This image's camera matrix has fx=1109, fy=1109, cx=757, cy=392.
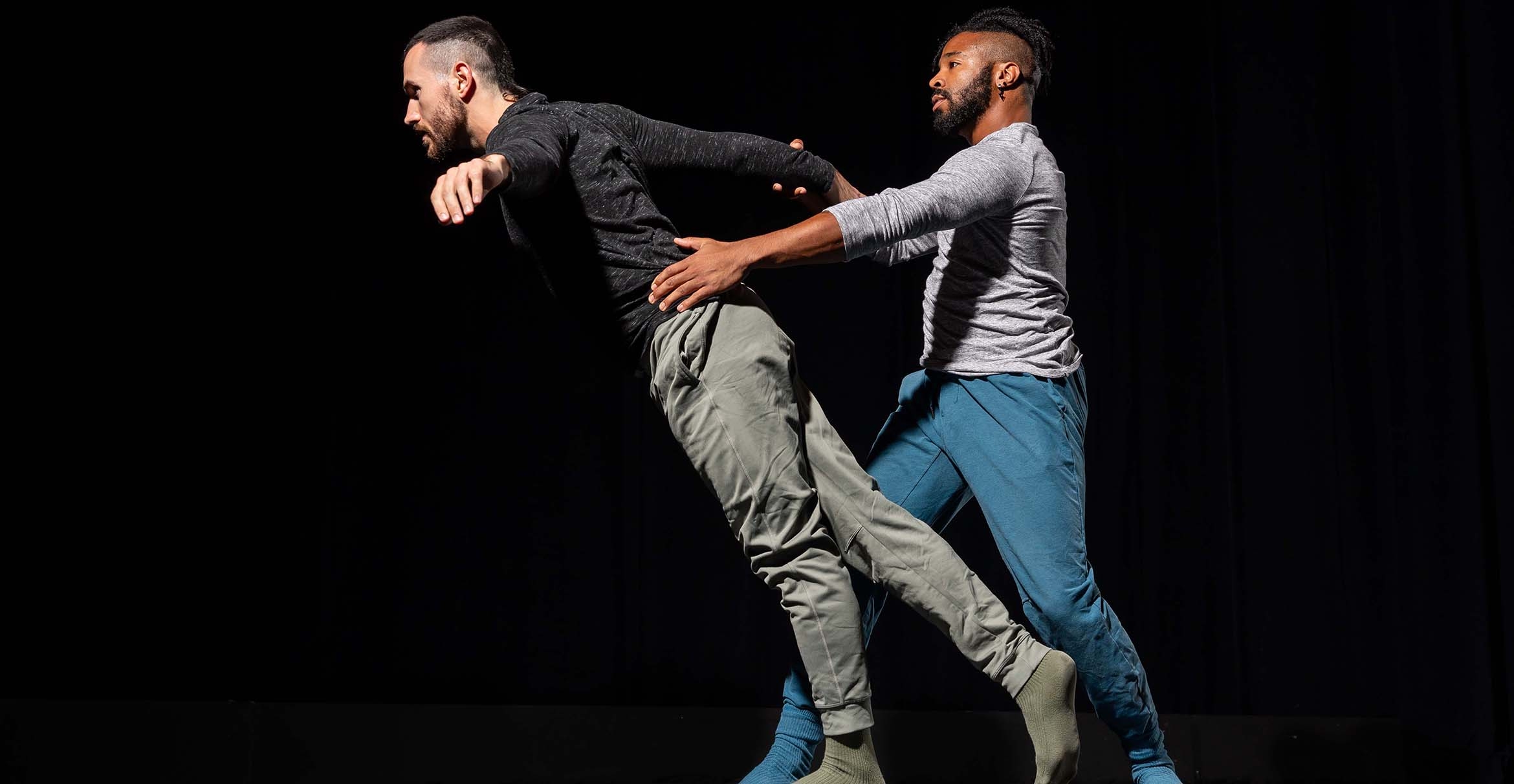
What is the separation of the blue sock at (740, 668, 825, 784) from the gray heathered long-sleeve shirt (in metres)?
0.61

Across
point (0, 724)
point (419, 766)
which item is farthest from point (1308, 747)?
point (0, 724)

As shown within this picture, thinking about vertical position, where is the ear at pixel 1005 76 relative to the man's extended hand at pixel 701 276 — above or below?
above

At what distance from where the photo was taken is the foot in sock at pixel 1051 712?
1.53 meters

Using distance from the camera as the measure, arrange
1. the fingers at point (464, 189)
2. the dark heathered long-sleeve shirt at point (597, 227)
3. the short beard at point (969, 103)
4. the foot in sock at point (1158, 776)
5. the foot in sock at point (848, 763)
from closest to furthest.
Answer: the fingers at point (464, 189) → the foot in sock at point (848, 763) → the dark heathered long-sleeve shirt at point (597, 227) → the foot in sock at point (1158, 776) → the short beard at point (969, 103)

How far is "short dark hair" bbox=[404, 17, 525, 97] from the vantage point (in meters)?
1.85

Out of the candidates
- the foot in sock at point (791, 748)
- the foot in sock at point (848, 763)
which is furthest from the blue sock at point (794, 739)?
the foot in sock at point (848, 763)

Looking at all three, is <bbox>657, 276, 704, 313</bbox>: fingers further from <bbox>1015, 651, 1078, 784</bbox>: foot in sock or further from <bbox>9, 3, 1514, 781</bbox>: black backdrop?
<bbox>9, 3, 1514, 781</bbox>: black backdrop

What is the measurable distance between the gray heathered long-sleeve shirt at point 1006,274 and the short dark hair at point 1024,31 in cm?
18

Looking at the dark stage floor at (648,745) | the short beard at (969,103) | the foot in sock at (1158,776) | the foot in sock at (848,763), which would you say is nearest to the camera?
the foot in sock at (848,763)

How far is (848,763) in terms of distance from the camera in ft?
5.00

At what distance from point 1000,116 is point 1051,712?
3.42 ft

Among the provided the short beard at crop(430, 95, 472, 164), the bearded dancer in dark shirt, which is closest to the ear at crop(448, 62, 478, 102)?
the short beard at crop(430, 95, 472, 164)

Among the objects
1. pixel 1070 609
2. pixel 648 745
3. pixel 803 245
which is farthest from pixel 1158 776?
pixel 648 745

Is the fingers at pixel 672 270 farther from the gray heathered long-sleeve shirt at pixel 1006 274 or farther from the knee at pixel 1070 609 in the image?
the knee at pixel 1070 609
